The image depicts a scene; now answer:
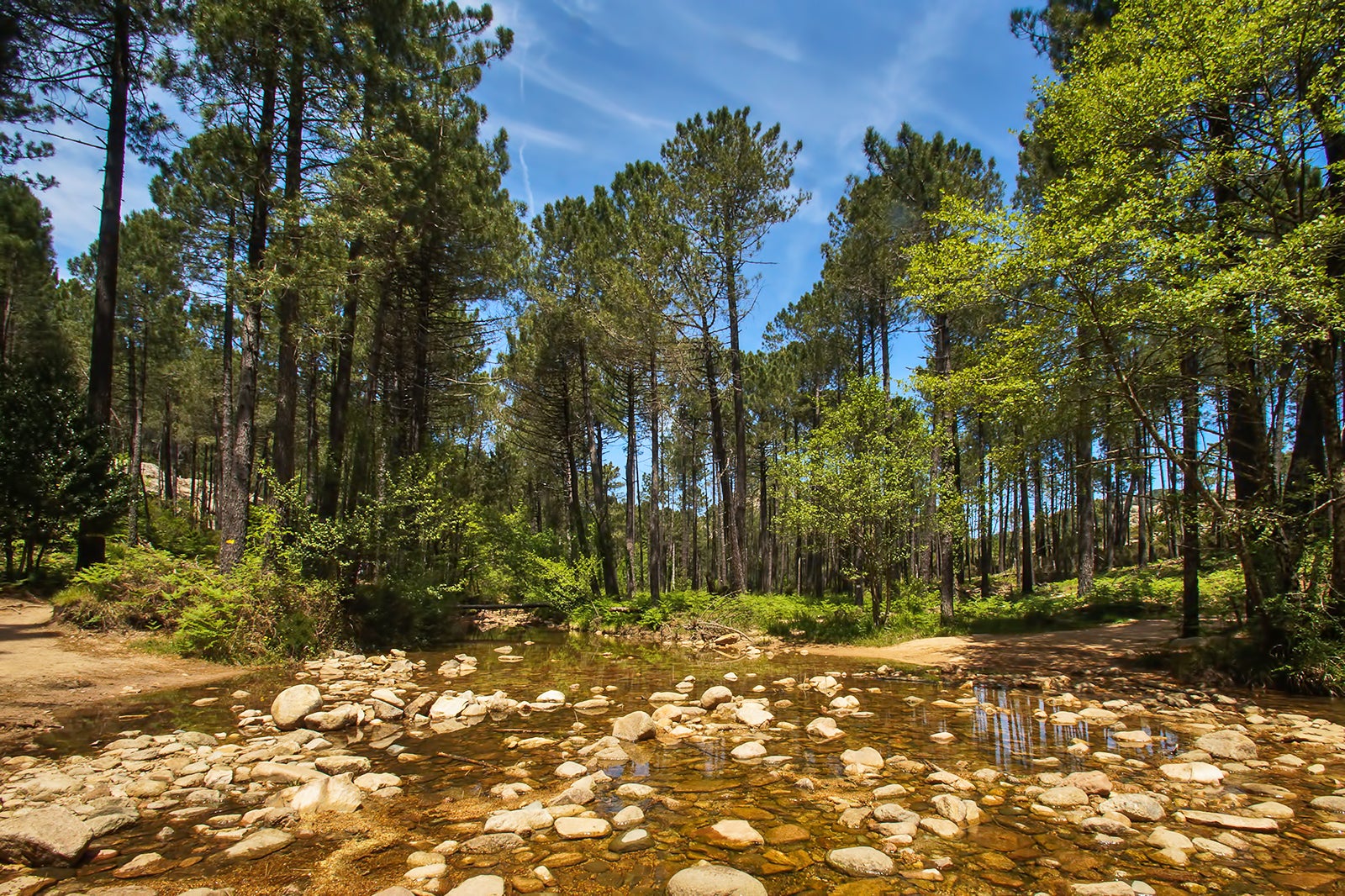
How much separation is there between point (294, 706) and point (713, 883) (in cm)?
584

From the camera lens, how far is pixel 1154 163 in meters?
10.6

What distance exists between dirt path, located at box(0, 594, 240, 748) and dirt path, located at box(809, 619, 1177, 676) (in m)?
12.9

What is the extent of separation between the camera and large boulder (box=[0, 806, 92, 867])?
3.46 metres

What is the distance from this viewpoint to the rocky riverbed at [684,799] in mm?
3551

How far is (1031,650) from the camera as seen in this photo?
526 inches

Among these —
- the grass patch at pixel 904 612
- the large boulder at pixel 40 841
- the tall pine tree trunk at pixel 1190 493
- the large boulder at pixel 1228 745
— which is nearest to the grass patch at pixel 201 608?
the large boulder at pixel 40 841

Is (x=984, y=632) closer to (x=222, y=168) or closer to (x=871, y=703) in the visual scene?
(x=871, y=703)

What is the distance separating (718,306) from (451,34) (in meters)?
11.1

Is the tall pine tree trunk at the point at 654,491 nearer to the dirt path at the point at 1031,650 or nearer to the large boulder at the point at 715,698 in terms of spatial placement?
the dirt path at the point at 1031,650

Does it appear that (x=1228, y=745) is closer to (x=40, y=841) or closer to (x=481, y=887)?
(x=481, y=887)

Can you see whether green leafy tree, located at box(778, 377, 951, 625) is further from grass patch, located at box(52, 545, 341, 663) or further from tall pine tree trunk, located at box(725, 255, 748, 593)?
grass patch, located at box(52, 545, 341, 663)

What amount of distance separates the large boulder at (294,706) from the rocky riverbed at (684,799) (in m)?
0.02

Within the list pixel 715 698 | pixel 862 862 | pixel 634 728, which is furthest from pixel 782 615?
pixel 862 862

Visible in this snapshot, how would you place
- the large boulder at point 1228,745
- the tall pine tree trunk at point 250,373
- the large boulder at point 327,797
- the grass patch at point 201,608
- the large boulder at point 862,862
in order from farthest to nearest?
the tall pine tree trunk at point 250,373 → the grass patch at point 201,608 → the large boulder at point 1228,745 → the large boulder at point 327,797 → the large boulder at point 862,862
